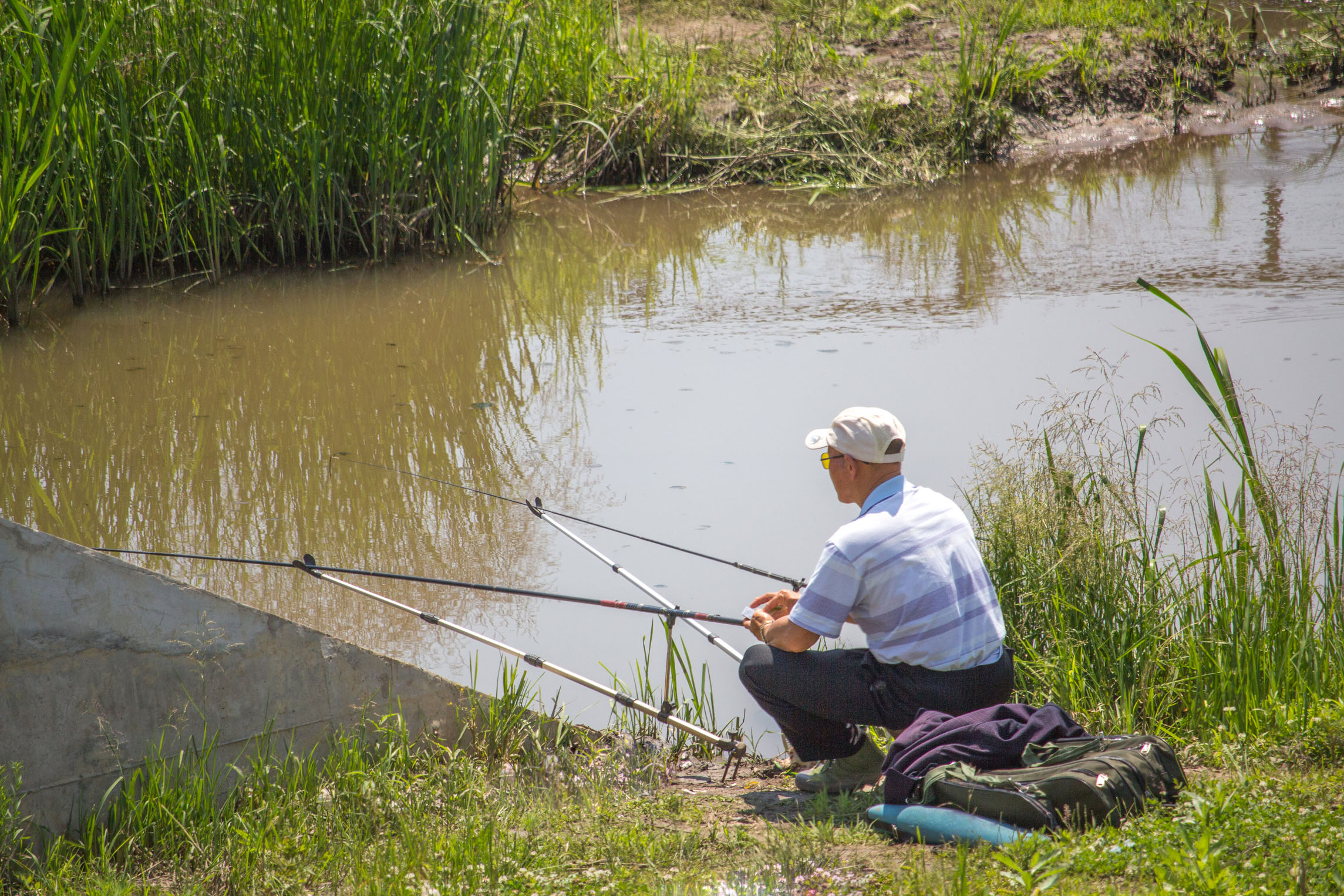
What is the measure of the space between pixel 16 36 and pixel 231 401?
7.76 ft

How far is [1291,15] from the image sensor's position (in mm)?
14586

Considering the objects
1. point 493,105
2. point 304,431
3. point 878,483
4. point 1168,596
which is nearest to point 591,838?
point 878,483

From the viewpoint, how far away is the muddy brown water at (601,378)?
4.52 metres

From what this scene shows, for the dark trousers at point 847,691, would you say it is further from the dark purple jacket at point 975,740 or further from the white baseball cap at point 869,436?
the white baseball cap at point 869,436

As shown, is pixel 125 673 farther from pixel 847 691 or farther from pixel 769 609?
pixel 847 691

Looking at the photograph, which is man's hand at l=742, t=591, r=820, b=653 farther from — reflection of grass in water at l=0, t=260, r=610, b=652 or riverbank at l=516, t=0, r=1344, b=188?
riverbank at l=516, t=0, r=1344, b=188

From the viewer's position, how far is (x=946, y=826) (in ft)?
8.24

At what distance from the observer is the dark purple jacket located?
8.64 feet

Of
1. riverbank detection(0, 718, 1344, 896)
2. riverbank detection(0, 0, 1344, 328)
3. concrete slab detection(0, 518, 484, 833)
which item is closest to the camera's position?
riverbank detection(0, 718, 1344, 896)

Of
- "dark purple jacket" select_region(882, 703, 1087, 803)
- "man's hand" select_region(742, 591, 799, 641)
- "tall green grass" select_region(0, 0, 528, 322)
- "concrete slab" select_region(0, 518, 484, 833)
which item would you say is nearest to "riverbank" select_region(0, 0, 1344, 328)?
"tall green grass" select_region(0, 0, 528, 322)

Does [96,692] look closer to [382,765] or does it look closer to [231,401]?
[382,765]

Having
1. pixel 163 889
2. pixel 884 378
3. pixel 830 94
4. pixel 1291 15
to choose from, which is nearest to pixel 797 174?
pixel 830 94

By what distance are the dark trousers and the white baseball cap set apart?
Answer: 1.69 ft

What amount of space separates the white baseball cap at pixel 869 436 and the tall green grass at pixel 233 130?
5.12m
